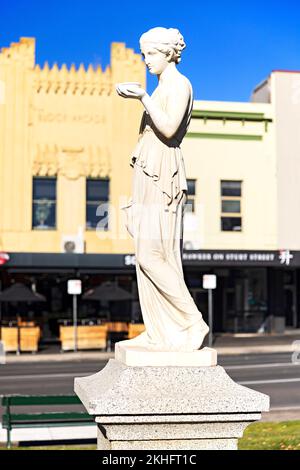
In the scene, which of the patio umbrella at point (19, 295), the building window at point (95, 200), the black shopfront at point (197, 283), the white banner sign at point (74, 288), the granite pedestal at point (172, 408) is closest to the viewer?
the granite pedestal at point (172, 408)

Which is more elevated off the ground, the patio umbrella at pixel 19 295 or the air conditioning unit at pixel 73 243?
the air conditioning unit at pixel 73 243

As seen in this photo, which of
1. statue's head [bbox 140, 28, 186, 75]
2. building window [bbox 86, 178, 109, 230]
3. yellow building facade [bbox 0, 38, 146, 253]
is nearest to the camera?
statue's head [bbox 140, 28, 186, 75]

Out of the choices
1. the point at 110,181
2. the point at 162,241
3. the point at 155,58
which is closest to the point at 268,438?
the point at 162,241

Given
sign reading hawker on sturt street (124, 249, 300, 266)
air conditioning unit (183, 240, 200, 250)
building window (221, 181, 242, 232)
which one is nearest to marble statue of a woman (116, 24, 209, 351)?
sign reading hawker on sturt street (124, 249, 300, 266)

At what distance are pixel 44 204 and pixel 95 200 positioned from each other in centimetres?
206

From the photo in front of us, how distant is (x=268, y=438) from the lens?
10664 mm

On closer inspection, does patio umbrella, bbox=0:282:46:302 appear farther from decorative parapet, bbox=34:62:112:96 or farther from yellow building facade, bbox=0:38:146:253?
decorative parapet, bbox=34:62:112:96

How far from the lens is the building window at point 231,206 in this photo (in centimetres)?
3094

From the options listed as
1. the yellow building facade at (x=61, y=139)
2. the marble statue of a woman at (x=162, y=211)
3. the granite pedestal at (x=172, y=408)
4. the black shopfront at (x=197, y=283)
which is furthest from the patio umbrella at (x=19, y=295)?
the granite pedestal at (x=172, y=408)

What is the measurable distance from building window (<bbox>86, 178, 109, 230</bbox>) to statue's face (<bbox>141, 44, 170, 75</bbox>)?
75.7 ft

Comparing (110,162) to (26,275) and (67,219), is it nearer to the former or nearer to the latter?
(67,219)

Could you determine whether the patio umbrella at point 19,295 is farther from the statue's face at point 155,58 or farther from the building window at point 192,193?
the statue's face at point 155,58

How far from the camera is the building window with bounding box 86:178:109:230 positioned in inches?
1151

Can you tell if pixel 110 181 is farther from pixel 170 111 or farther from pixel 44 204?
pixel 170 111
